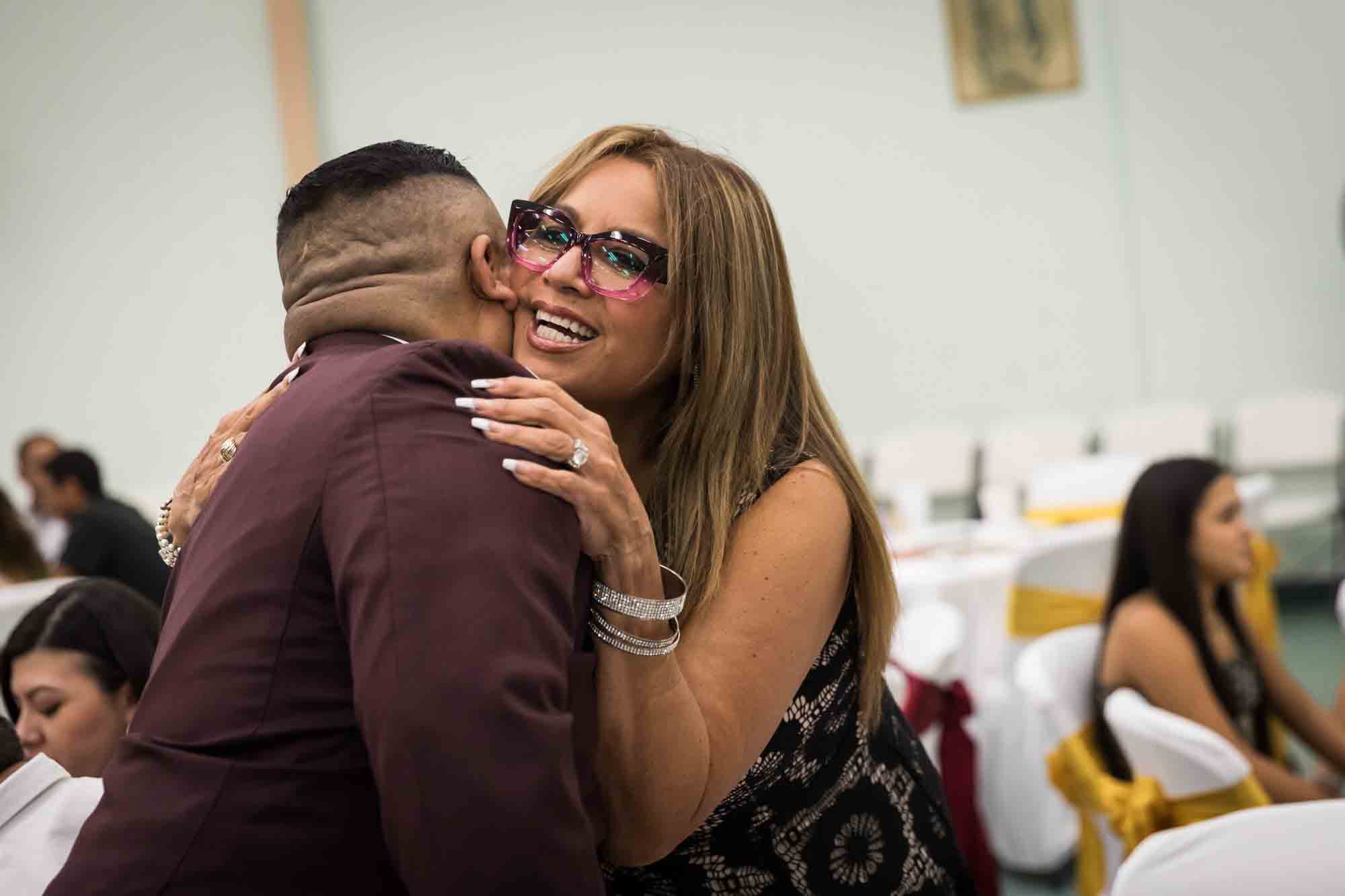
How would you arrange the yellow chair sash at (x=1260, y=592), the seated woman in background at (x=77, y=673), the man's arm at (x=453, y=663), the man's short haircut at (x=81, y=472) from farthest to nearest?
the man's short haircut at (x=81, y=472) < the yellow chair sash at (x=1260, y=592) < the seated woman in background at (x=77, y=673) < the man's arm at (x=453, y=663)

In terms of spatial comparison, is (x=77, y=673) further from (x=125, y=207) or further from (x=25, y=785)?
(x=125, y=207)

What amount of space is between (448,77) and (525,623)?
7638 mm

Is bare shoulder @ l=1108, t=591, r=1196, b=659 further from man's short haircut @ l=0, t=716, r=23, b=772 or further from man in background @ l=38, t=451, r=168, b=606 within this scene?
man in background @ l=38, t=451, r=168, b=606

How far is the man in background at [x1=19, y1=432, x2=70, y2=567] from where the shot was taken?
659 centimetres

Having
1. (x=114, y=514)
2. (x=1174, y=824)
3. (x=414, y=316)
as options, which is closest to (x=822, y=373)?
(x=114, y=514)

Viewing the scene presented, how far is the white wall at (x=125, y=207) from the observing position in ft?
26.4

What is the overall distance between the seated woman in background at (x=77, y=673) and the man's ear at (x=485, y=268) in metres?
1.13

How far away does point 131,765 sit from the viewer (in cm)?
98

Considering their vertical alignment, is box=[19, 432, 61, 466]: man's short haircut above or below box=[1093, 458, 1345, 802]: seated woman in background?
above

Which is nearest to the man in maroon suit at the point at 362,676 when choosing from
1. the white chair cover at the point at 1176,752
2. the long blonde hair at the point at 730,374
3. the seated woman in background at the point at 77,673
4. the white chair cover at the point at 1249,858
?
the long blonde hair at the point at 730,374

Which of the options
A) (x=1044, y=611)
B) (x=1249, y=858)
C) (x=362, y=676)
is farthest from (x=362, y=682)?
(x=1044, y=611)

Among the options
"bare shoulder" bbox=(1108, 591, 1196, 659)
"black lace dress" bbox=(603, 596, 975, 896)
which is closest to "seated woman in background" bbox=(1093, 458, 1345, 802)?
"bare shoulder" bbox=(1108, 591, 1196, 659)

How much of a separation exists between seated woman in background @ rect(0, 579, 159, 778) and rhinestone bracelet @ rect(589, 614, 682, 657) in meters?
1.22

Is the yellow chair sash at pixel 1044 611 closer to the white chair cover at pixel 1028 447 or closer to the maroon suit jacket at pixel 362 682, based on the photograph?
the maroon suit jacket at pixel 362 682
